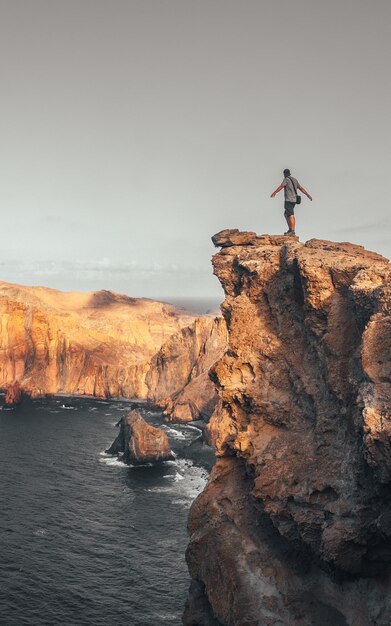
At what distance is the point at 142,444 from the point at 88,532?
1110 inches

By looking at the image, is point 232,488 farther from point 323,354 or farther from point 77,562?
point 77,562

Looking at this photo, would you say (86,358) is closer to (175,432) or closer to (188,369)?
(188,369)

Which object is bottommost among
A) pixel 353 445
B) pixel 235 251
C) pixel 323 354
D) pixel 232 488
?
pixel 232 488

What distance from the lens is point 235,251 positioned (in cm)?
4422

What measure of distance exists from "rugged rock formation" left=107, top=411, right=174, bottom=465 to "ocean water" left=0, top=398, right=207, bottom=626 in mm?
2234

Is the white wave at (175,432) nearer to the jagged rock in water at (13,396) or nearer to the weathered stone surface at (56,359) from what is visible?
the weathered stone surface at (56,359)

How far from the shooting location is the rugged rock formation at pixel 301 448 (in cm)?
2747

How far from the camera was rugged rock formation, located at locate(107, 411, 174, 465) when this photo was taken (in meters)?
89.4

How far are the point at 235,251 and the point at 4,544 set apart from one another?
39.4 metres

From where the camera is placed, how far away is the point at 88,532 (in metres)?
62.3

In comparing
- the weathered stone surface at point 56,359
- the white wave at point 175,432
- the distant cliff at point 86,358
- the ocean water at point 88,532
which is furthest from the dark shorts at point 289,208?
the weathered stone surface at point 56,359

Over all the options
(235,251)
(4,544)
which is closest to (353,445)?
(235,251)

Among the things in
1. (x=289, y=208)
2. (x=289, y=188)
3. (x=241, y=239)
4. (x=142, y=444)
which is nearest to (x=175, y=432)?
(x=142, y=444)

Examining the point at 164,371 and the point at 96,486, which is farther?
the point at 164,371
